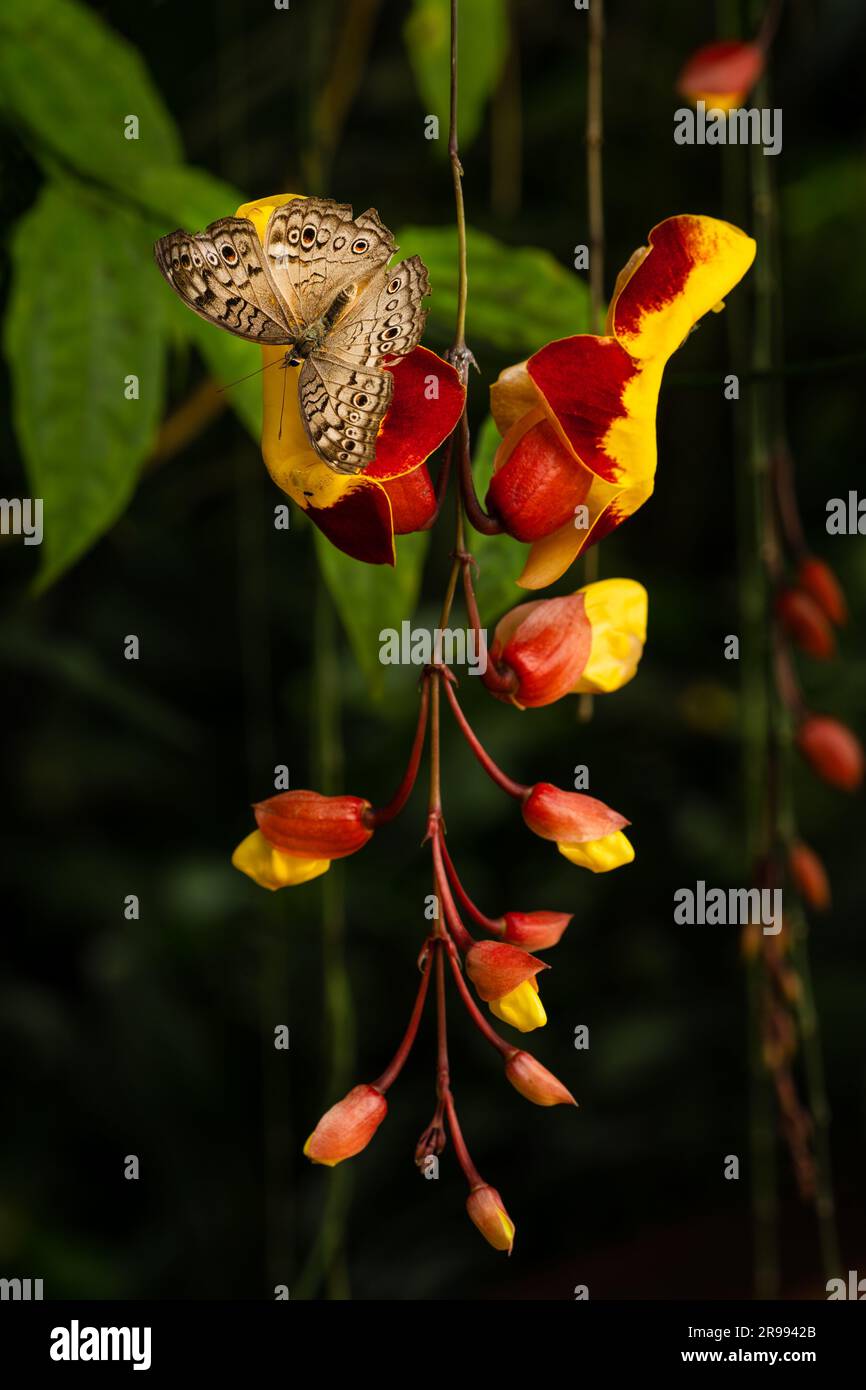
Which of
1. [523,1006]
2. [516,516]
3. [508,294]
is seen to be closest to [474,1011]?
[523,1006]

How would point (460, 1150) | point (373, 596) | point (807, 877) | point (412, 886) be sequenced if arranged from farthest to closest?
point (412, 886)
point (807, 877)
point (373, 596)
point (460, 1150)

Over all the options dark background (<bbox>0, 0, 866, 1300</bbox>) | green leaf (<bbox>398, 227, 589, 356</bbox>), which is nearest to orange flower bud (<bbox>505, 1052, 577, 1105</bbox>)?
green leaf (<bbox>398, 227, 589, 356</bbox>)

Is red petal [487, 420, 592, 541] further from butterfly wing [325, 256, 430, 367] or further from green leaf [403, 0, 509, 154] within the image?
green leaf [403, 0, 509, 154]

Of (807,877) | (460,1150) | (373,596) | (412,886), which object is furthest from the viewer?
(412,886)

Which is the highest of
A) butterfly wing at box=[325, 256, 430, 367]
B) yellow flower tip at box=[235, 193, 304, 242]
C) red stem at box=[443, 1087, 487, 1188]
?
yellow flower tip at box=[235, 193, 304, 242]

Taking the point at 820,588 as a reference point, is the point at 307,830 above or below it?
below

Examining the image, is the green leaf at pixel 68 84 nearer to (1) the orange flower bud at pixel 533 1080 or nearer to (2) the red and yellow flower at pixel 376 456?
(2) the red and yellow flower at pixel 376 456

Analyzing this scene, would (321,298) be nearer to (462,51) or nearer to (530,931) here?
(530,931)

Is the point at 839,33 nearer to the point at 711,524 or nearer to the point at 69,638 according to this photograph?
the point at 711,524
